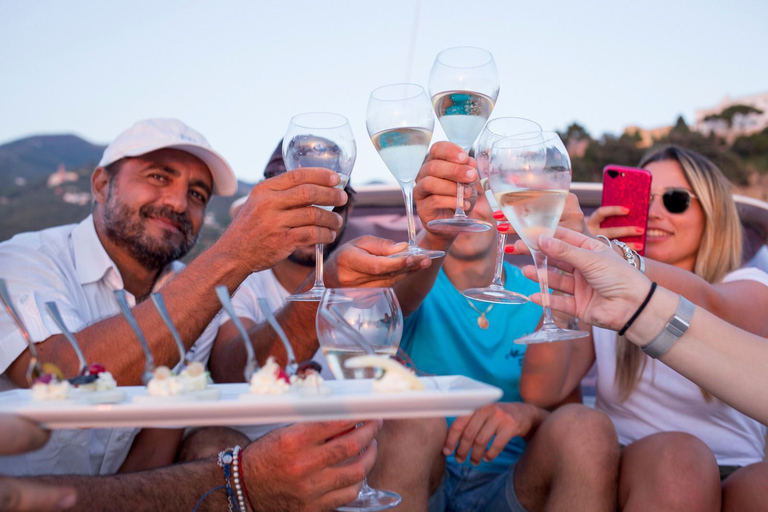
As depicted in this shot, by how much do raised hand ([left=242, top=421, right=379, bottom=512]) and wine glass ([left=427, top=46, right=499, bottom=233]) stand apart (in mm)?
800

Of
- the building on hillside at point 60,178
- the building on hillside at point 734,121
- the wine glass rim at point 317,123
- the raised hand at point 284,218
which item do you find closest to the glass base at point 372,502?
the raised hand at point 284,218

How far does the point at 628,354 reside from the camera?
2662mm

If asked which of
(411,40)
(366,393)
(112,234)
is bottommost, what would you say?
(112,234)

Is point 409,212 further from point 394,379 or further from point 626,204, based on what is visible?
point 626,204

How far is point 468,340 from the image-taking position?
2.97m

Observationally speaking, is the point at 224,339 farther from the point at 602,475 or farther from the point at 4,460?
the point at 602,475

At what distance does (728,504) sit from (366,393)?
1.63 meters

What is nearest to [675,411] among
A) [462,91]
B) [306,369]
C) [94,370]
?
[462,91]

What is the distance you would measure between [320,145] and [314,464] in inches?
38.1

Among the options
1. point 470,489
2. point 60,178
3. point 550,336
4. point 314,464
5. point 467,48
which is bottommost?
point 470,489

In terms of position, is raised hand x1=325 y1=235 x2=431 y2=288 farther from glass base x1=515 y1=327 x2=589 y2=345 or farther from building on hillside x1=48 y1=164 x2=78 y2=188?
building on hillside x1=48 y1=164 x2=78 y2=188

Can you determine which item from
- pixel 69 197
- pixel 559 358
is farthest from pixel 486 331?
pixel 69 197

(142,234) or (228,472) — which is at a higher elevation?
(142,234)

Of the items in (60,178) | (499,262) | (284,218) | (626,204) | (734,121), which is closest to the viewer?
(284,218)
